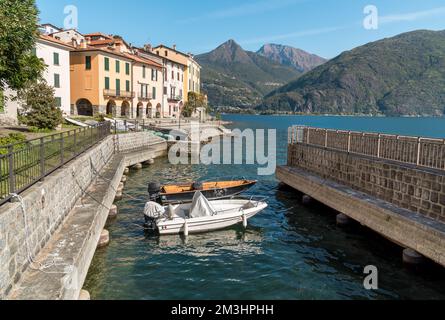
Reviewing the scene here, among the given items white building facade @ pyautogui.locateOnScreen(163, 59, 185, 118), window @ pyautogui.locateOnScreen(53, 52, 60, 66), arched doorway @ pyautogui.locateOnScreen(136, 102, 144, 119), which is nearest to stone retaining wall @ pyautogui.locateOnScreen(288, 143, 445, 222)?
window @ pyautogui.locateOnScreen(53, 52, 60, 66)

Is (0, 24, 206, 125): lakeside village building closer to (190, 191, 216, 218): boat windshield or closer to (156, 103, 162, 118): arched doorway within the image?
(156, 103, 162, 118): arched doorway

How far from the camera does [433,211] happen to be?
12.3 metres

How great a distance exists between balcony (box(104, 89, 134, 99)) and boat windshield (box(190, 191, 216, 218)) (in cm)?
4881

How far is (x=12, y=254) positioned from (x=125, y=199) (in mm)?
14314

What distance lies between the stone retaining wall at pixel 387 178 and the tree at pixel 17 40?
1652 centimetres

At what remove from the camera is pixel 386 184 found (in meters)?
14.9

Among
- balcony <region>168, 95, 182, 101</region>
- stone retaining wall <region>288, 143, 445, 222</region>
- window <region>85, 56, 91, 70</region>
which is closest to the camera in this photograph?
stone retaining wall <region>288, 143, 445, 222</region>

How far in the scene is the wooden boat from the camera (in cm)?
1922

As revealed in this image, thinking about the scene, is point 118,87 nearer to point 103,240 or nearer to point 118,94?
point 118,94

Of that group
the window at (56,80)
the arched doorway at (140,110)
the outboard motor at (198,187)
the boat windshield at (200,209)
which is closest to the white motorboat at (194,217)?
the boat windshield at (200,209)

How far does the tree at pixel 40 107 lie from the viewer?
30609 millimetres

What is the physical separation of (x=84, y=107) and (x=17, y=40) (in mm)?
44701
